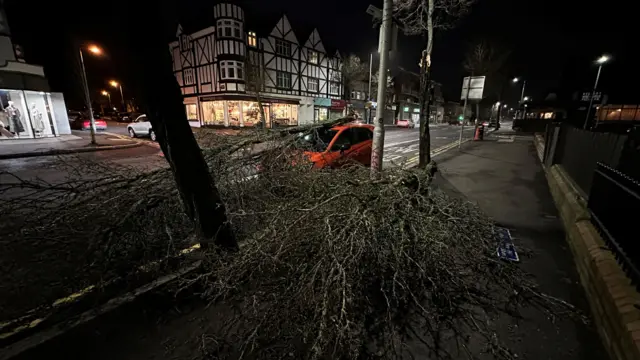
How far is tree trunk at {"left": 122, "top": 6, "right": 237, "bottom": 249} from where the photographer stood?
2496 mm

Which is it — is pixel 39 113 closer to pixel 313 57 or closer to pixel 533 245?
pixel 533 245

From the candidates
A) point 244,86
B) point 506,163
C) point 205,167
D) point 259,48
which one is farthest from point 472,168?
point 259,48

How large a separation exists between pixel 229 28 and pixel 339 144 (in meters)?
23.6

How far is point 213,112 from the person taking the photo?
91.5 ft

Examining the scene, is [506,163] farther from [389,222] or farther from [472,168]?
[389,222]

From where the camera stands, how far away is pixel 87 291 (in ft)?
9.54

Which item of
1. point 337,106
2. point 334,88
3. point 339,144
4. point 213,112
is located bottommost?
point 339,144

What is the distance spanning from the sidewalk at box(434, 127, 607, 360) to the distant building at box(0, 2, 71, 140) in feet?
75.1

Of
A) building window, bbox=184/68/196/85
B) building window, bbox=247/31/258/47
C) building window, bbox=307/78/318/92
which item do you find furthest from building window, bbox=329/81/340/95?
building window, bbox=184/68/196/85

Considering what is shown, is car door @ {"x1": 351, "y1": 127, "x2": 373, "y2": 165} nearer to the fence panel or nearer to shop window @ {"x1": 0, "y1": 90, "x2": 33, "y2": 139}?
the fence panel

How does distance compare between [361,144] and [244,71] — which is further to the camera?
[244,71]

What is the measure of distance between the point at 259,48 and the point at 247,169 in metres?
27.1

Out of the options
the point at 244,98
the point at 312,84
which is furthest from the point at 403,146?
the point at 312,84

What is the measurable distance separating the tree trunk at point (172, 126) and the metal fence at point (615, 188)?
449 centimetres
